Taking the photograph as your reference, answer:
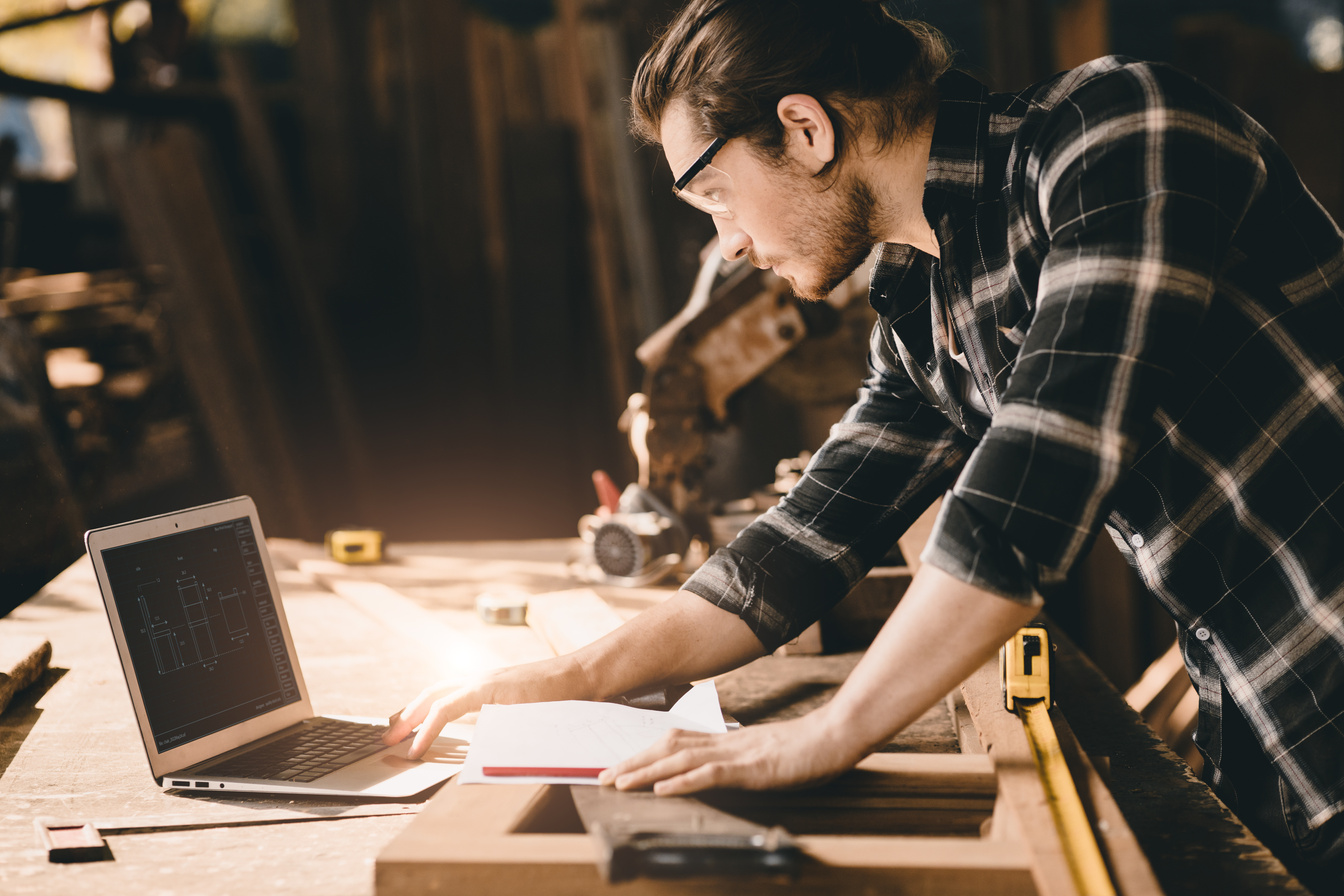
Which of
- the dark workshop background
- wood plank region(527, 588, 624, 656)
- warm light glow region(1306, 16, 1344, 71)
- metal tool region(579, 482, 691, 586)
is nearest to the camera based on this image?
wood plank region(527, 588, 624, 656)

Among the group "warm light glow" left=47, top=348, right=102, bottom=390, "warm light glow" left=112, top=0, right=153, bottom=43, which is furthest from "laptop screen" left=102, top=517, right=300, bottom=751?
"warm light glow" left=112, top=0, right=153, bottom=43

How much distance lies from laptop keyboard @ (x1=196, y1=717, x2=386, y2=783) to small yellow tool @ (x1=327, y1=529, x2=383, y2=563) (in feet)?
3.60

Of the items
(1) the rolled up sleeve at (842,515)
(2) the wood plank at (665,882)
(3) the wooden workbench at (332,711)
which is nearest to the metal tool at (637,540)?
(3) the wooden workbench at (332,711)

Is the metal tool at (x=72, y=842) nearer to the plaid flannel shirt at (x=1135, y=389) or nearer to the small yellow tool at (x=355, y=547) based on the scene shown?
the plaid flannel shirt at (x=1135, y=389)

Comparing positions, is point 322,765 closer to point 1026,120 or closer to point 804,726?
point 804,726

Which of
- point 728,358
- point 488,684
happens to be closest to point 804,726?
point 488,684

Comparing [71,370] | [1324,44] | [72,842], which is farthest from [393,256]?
[1324,44]

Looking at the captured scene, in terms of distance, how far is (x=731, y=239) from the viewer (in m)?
1.36

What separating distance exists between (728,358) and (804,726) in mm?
1276

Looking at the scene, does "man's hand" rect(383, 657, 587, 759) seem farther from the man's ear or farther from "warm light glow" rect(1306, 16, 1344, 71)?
"warm light glow" rect(1306, 16, 1344, 71)

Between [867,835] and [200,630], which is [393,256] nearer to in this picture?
[200,630]

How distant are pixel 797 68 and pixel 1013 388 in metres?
0.51

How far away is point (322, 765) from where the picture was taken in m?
1.27

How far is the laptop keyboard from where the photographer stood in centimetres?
126
